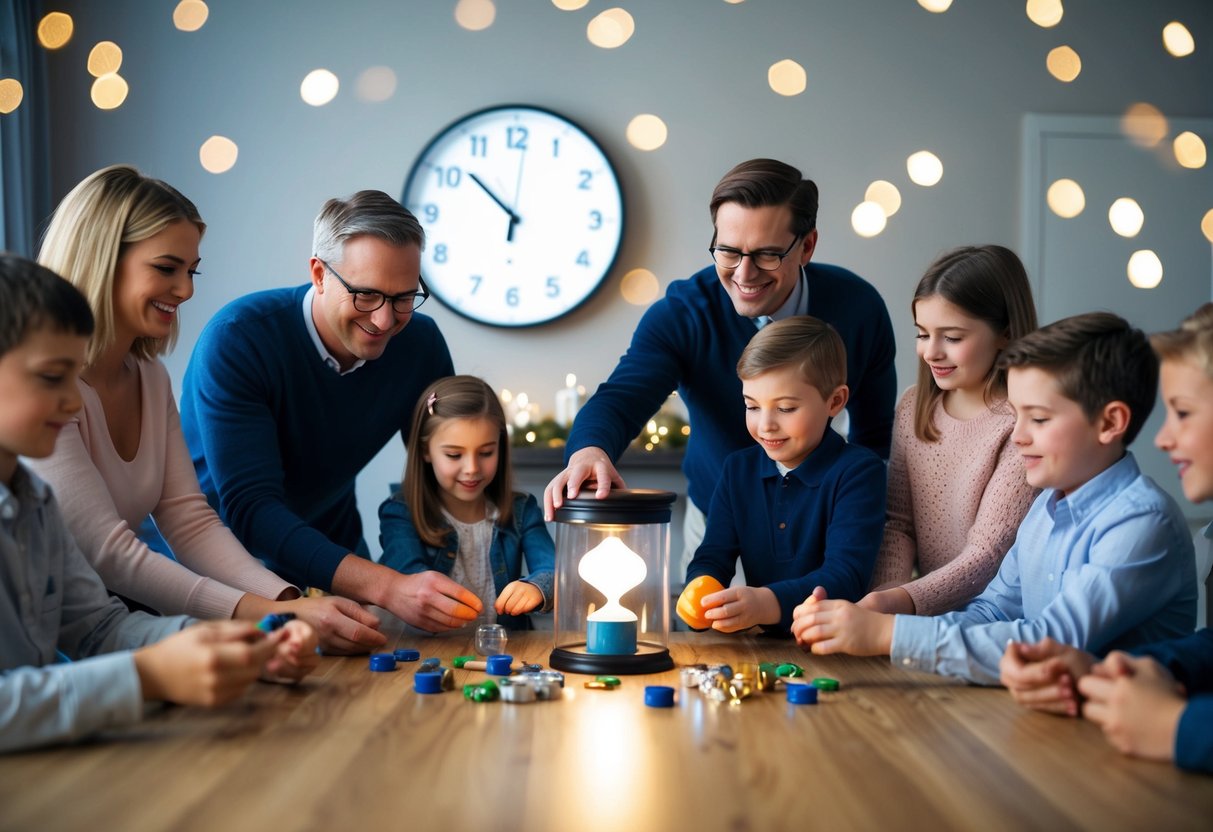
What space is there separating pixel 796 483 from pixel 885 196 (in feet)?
8.35

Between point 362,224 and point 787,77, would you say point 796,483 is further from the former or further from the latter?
point 787,77

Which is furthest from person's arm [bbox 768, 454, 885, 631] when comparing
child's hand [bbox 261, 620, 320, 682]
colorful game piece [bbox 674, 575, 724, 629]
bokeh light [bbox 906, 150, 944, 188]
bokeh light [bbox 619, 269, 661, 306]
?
bokeh light [bbox 906, 150, 944, 188]

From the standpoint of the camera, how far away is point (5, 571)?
1.27 metres

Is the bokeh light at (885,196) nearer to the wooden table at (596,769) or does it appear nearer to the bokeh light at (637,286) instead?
the bokeh light at (637,286)

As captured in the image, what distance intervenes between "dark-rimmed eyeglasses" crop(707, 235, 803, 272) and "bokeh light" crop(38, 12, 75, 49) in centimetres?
305

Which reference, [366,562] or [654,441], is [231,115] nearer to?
[654,441]

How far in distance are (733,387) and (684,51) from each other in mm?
2260

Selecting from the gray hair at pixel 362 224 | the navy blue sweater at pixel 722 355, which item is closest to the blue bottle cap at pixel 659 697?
the navy blue sweater at pixel 722 355

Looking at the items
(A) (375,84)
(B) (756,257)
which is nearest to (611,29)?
(A) (375,84)

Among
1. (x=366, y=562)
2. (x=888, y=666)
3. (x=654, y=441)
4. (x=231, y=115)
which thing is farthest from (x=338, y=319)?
(x=231, y=115)

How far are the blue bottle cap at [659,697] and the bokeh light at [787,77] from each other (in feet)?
10.7

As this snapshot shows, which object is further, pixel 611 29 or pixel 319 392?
pixel 611 29

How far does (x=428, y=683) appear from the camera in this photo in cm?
141

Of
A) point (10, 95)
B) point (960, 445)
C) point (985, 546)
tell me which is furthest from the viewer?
point (10, 95)
